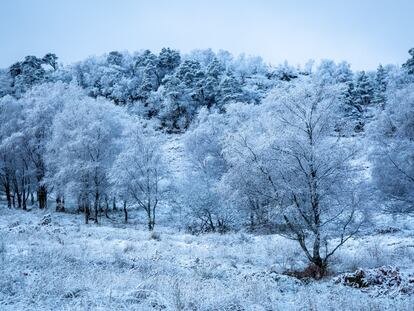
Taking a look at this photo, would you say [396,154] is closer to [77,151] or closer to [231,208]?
[231,208]

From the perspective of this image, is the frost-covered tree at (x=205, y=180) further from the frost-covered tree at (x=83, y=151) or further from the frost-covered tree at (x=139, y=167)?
the frost-covered tree at (x=83, y=151)

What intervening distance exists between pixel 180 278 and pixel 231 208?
20.8m

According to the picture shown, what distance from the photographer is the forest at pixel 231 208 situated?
7254mm

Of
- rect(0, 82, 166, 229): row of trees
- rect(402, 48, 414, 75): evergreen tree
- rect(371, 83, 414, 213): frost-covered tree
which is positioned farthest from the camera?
rect(402, 48, 414, 75): evergreen tree

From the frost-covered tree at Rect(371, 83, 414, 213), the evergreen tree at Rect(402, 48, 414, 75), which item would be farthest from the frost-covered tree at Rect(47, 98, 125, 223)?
the evergreen tree at Rect(402, 48, 414, 75)

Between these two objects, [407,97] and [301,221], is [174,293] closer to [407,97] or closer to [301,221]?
[301,221]

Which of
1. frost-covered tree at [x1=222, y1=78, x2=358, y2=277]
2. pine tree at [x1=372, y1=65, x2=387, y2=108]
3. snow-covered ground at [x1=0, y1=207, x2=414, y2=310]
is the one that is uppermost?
pine tree at [x1=372, y1=65, x2=387, y2=108]

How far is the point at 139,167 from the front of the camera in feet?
96.2

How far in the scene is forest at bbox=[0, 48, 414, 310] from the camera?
7254 mm

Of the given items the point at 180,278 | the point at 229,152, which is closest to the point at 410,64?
the point at 229,152

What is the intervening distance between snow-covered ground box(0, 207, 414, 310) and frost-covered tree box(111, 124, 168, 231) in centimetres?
1305

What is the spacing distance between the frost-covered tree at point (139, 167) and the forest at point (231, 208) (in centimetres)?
13

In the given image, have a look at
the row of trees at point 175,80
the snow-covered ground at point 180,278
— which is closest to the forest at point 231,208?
the snow-covered ground at point 180,278

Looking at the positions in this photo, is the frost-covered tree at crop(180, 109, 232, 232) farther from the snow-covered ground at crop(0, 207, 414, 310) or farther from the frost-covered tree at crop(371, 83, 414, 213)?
the snow-covered ground at crop(0, 207, 414, 310)
